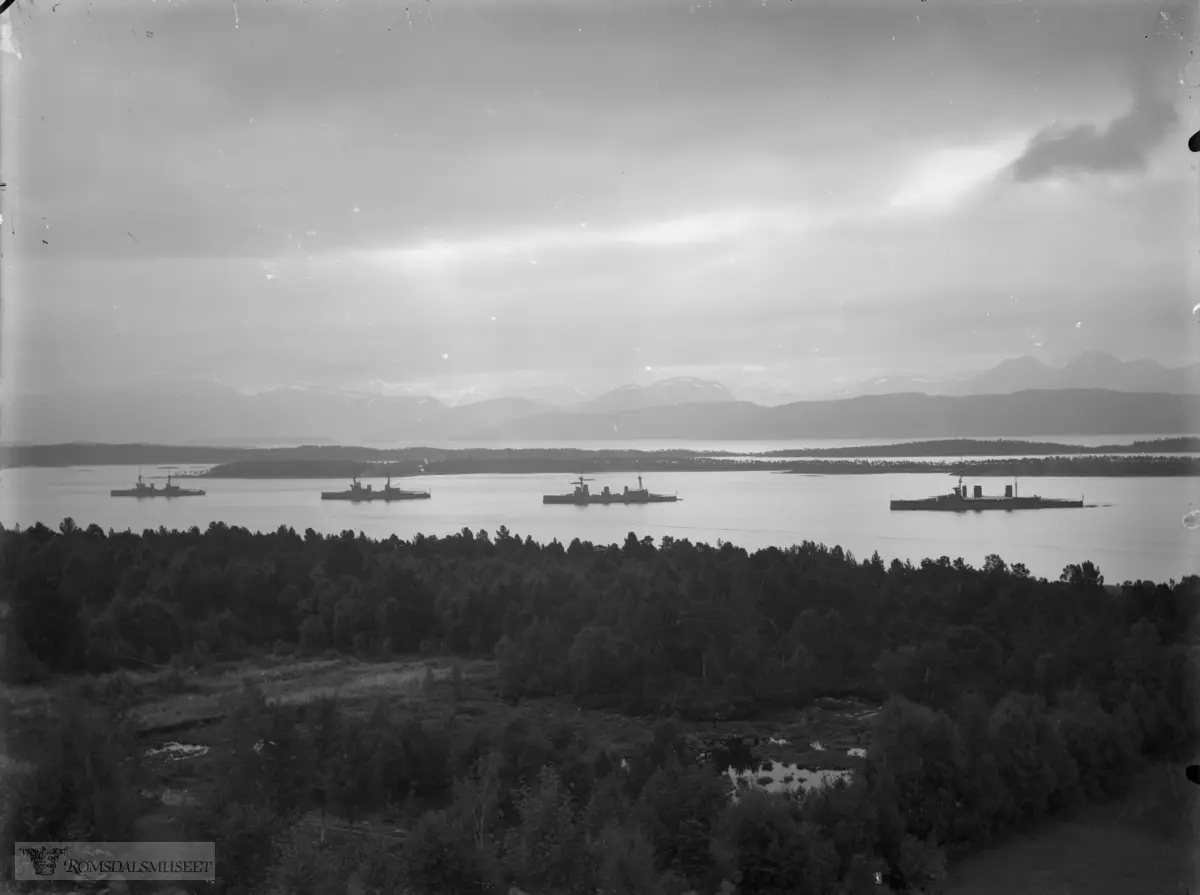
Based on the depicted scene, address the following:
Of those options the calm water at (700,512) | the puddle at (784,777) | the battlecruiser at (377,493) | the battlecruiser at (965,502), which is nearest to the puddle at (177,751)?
the calm water at (700,512)

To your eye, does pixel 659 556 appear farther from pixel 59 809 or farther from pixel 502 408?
pixel 59 809

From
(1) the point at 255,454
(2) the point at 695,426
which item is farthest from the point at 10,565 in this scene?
(2) the point at 695,426

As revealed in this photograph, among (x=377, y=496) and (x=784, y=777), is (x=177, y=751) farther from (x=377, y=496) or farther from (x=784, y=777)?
(x=784, y=777)

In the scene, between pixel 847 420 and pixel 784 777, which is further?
pixel 847 420

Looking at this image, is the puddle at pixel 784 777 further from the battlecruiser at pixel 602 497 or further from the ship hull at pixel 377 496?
the ship hull at pixel 377 496

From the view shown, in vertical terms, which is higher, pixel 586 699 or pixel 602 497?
pixel 602 497

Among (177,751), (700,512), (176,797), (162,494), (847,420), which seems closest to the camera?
(176,797)

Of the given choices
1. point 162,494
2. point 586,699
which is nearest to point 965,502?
point 586,699
